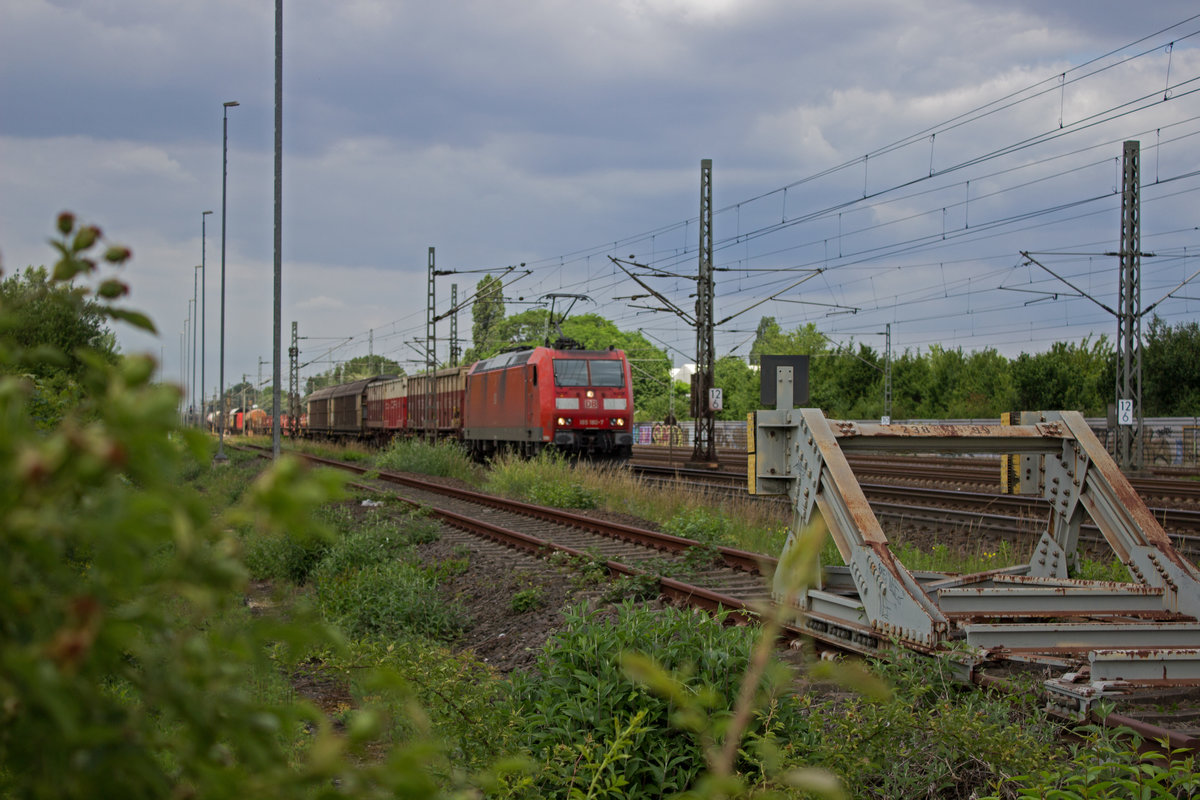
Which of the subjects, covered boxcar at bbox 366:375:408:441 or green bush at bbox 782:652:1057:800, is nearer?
green bush at bbox 782:652:1057:800

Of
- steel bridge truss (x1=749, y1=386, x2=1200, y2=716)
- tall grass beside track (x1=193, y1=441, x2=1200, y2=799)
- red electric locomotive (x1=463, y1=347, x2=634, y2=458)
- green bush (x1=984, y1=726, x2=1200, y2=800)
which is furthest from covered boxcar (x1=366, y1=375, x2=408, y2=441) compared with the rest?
green bush (x1=984, y1=726, x2=1200, y2=800)

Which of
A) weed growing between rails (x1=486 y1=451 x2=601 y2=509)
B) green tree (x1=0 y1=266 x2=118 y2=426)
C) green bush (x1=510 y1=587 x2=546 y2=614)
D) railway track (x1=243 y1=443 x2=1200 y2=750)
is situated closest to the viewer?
green tree (x1=0 y1=266 x2=118 y2=426)

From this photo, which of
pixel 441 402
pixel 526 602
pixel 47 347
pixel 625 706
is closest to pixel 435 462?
pixel 441 402

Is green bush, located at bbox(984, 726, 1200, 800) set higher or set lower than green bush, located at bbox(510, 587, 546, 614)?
higher

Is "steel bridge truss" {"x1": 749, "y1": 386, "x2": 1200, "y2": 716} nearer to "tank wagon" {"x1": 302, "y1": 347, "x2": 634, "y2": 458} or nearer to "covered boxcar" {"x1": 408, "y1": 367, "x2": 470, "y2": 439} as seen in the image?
"tank wagon" {"x1": 302, "y1": 347, "x2": 634, "y2": 458}

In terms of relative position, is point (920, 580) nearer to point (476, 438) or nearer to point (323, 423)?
point (476, 438)

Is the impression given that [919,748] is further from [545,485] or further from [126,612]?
[545,485]

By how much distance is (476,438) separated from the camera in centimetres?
3031

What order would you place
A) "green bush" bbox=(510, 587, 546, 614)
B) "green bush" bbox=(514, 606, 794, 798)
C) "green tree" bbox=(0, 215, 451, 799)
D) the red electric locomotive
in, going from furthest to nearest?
1. the red electric locomotive
2. "green bush" bbox=(510, 587, 546, 614)
3. "green bush" bbox=(514, 606, 794, 798)
4. "green tree" bbox=(0, 215, 451, 799)

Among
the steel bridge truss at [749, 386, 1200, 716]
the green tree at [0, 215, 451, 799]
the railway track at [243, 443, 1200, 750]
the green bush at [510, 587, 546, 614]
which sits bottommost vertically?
the green bush at [510, 587, 546, 614]

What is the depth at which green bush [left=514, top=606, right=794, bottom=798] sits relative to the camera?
3.94 metres

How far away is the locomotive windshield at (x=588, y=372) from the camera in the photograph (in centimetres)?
2500

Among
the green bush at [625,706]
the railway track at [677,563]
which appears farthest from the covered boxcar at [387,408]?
the green bush at [625,706]

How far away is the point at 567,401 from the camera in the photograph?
977 inches
